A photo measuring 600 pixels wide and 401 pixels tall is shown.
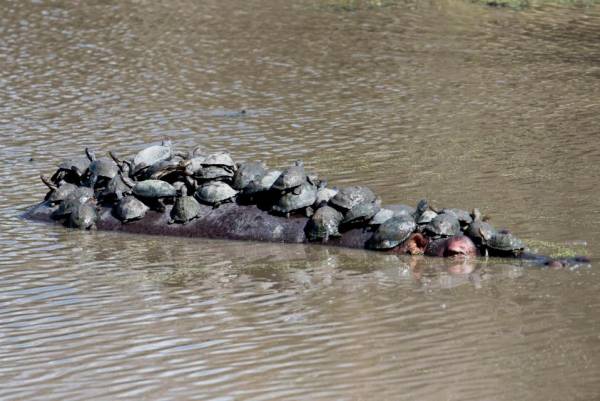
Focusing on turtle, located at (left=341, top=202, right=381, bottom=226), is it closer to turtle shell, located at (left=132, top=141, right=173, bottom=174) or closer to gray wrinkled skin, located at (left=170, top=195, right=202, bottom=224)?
gray wrinkled skin, located at (left=170, top=195, right=202, bottom=224)

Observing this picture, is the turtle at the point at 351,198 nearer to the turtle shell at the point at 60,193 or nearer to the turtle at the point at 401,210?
the turtle at the point at 401,210

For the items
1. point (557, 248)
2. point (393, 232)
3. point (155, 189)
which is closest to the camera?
point (557, 248)

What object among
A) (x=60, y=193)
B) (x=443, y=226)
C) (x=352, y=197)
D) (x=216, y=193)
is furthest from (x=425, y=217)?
(x=60, y=193)

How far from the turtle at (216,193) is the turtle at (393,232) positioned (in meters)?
1.70

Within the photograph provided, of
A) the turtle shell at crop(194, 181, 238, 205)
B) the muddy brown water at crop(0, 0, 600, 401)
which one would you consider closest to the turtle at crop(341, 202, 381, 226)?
the muddy brown water at crop(0, 0, 600, 401)

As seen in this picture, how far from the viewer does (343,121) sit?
49.5 feet

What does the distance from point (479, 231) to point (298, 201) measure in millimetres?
1810

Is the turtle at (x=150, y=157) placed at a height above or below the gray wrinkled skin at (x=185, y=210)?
above

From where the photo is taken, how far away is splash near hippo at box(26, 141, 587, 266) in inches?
379

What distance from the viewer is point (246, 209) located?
10703 millimetres

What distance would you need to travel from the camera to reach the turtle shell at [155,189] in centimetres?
1080

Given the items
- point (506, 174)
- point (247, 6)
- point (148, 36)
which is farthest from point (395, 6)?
point (506, 174)

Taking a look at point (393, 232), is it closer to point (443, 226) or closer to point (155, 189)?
point (443, 226)

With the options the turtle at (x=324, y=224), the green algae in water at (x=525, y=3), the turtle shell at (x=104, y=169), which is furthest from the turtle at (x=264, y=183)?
the green algae in water at (x=525, y=3)
